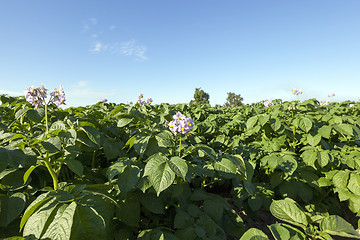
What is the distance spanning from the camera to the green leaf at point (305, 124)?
270 cm

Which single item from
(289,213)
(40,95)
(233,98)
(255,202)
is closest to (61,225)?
(289,213)

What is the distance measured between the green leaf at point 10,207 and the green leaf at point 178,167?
0.91 metres

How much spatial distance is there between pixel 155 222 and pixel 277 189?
186cm

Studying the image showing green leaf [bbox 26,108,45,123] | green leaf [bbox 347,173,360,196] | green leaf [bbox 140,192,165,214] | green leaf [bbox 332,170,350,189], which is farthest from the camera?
green leaf [bbox 332,170,350,189]

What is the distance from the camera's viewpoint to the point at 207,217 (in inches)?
63.2

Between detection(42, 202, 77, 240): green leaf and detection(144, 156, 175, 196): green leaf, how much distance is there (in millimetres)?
422

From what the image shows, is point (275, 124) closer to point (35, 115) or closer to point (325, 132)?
point (325, 132)

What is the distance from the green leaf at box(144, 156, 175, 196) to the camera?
1.20 m

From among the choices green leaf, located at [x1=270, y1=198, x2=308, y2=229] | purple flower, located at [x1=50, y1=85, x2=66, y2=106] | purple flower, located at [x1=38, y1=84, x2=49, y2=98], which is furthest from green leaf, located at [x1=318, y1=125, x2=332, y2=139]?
purple flower, located at [x1=38, y1=84, x2=49, y2=98]

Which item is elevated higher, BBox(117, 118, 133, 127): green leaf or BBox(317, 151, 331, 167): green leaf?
BBox(117, 118, 133, 127): green leaf

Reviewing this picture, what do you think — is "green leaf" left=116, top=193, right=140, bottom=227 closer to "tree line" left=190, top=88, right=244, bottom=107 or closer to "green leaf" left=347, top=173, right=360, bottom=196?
"green leaf" left=347, top=173, right=360, bottom=196

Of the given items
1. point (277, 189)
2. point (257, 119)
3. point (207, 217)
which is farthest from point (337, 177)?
point (207, 217)

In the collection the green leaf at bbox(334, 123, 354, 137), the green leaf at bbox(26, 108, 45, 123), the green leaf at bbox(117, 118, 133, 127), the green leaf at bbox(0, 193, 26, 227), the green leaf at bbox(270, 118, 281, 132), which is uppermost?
the green leaf at bbox(26, 108, 45, 123)

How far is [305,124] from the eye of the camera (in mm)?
2742
